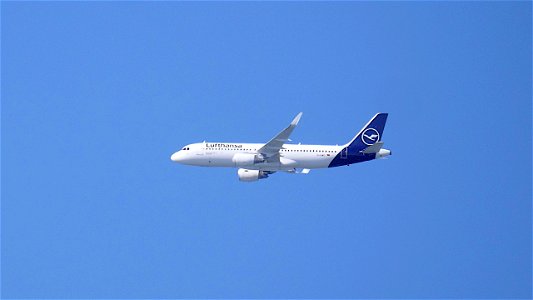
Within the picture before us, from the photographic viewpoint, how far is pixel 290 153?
8744cm

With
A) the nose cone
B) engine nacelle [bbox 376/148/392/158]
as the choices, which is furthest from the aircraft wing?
the nose cone

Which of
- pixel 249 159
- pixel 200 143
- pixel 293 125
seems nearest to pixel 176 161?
pixel 200 143

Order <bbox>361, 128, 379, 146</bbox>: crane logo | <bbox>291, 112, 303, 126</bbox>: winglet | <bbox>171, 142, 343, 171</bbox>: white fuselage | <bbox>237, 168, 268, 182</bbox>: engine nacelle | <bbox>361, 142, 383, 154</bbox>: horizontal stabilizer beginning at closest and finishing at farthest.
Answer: <bbox>291, 112, 303, 126</bbox>: winglet → <bbox>361, 142, 383, 154</bbox>: horizontal stabilizer → <bbox>171, 142, 343, 171</bbox>: white fuselage → <bbox>361, 128, 379, 146</bbox>: crane logo → <bbox>237, 168, 268, 182</bbox>: engine nacelle

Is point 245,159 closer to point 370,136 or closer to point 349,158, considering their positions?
point 349,158

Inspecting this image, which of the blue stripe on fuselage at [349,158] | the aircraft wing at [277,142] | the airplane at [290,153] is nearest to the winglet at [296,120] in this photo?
the aircraft wing at [277,142]

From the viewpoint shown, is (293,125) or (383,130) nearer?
(293,125)

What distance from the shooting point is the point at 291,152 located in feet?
287

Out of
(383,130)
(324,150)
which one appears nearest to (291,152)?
(324,150)

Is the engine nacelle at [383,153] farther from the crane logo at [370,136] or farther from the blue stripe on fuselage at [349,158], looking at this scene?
the crane logo at [370,136]

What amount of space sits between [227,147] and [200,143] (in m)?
3.29

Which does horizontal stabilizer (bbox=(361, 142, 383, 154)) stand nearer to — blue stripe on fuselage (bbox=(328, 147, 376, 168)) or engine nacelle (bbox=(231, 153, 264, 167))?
blue stripe on fuselage (bbox=(328, 147, 376, 168))

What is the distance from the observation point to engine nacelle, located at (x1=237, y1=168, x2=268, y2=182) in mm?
91562

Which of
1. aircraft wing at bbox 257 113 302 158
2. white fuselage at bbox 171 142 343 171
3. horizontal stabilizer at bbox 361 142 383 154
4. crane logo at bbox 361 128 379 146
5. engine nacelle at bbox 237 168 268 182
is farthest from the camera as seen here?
engine nacelle at bbox 237 168 268 182

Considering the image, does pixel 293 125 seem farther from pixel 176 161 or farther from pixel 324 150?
pixel 176 161
